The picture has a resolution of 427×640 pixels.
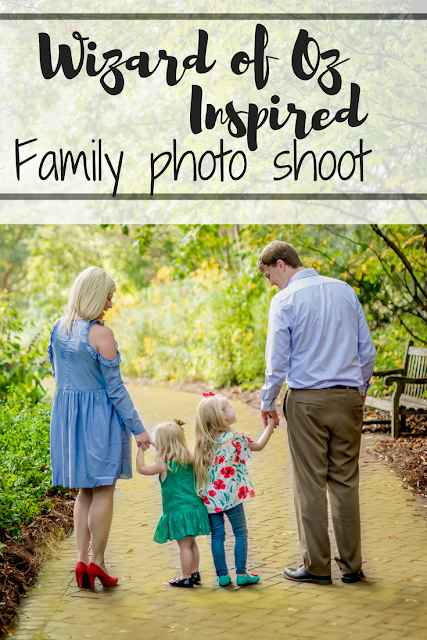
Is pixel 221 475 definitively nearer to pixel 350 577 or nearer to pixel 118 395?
pixel 118 395

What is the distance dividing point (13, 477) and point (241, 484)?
5.83ft

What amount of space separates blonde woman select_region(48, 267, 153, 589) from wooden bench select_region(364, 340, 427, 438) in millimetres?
4972

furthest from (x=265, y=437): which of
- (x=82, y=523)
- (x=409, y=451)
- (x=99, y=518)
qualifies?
(x=409, y=451)

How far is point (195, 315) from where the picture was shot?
16297mm

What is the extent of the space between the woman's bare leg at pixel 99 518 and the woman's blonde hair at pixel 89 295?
0.97 meters

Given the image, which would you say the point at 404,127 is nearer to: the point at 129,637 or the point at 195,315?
the point at 129,637

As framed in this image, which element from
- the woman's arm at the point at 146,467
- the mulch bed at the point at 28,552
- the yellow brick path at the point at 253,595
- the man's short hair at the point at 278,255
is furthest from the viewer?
the man's short hair at the point at 278,255

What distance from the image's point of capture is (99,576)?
4.33 metres

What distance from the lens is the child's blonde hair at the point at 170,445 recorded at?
4.31m

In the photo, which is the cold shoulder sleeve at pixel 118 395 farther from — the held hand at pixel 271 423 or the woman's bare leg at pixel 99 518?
the held hand at pixel 271 423

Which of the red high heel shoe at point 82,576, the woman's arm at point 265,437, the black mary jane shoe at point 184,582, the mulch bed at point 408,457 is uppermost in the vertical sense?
the woman's arm at point 265,437

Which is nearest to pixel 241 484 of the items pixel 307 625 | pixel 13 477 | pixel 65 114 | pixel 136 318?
pixel 307 625

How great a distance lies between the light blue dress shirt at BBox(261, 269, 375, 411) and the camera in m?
4.34

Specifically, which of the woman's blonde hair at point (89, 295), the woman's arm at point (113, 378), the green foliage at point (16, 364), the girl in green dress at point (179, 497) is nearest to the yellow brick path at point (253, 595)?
the girl in green dress at point (179, 497)
